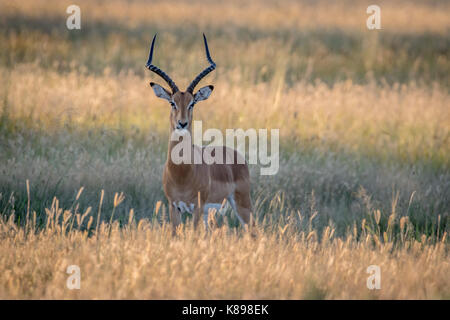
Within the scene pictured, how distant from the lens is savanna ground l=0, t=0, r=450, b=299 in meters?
6.26

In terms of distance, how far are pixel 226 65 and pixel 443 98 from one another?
23.0 feet

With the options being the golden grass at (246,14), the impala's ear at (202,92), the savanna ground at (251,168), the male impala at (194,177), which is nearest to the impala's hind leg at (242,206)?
the male impala at (194,177)

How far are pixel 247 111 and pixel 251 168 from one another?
337 centimetres

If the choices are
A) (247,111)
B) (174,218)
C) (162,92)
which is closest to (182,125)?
(162,92)

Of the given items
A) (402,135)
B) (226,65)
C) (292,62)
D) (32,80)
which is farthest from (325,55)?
(32,80)

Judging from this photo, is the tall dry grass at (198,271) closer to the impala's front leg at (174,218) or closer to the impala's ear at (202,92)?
the impala's front leg at (174,218)

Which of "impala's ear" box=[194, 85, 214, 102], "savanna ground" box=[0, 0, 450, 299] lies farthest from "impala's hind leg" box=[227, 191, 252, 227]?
"impala's ear" box=[194, 85, 214, 102]

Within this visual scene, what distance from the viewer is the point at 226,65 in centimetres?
2014

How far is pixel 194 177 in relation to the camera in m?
8.02

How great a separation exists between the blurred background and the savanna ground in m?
0.05

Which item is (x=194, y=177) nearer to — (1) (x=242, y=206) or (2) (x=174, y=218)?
(2) (x=174, y=218)
